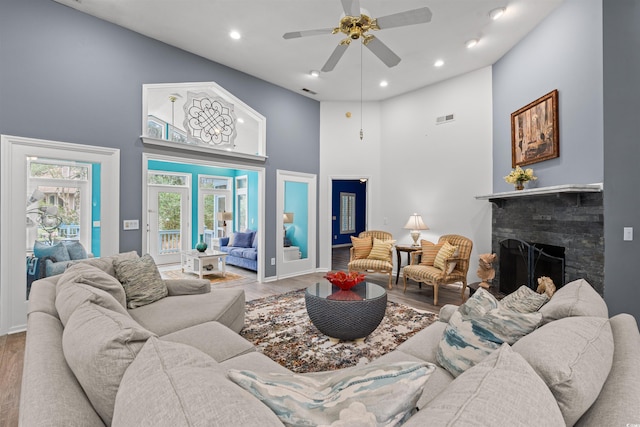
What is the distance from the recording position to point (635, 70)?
2748 mm

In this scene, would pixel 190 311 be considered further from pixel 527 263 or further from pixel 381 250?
pixel 527 263

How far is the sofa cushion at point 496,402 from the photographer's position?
61cm

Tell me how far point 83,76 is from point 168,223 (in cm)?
441

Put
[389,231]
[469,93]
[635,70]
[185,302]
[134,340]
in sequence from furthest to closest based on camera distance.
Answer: [389,231], [469,93], [635,70], [185,302], [134,340]

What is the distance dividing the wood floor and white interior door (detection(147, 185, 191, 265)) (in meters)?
1.78

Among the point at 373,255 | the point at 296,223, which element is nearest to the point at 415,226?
the point at 373,255

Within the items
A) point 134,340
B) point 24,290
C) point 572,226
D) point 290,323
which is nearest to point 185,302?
point 290,323

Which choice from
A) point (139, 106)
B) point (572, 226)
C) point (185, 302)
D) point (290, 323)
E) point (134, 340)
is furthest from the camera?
point (139, 106)

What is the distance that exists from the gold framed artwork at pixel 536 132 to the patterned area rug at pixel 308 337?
7.74 ft

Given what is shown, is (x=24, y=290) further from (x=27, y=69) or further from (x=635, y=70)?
(x=635, y=70)

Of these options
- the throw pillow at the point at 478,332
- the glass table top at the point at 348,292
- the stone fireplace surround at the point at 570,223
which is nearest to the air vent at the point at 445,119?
the stone fireplace surround at the point at 570,223

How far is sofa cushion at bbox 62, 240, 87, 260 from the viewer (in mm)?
3463

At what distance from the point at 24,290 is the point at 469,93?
259 inches

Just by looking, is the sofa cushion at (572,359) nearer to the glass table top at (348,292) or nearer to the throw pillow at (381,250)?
the glass table top at (348,292)
